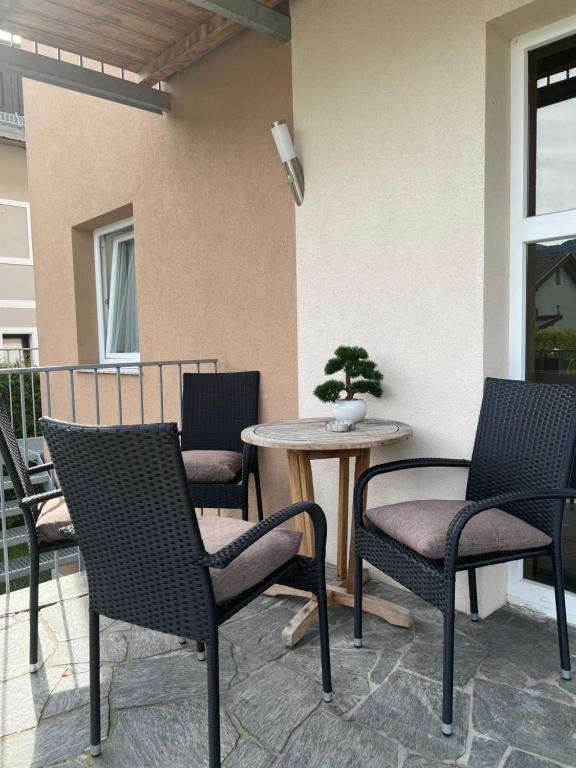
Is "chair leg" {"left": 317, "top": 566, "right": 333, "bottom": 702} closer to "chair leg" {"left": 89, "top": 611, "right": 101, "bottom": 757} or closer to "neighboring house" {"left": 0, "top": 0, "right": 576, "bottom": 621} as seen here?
"chair leg" {"left": 89, "top": 611, "right": 101, "bottom": 757}

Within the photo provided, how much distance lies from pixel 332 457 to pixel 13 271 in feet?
35.9

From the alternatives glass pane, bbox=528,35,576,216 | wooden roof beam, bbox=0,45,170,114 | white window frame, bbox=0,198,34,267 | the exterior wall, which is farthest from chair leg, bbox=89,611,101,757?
white window frame, bbox=0,198,34,267

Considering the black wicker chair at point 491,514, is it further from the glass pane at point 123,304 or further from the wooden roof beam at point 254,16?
the glass pane at point 123,304

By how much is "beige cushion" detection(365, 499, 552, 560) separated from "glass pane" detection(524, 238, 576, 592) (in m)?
0.60

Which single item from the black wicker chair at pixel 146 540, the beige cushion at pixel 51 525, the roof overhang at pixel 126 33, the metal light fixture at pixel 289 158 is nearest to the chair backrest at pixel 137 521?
the black wicker chair at pixel 146 540

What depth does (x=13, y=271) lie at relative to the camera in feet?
37.3

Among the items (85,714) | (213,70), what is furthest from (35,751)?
(213,70)

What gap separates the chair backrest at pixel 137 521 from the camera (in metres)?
1.30

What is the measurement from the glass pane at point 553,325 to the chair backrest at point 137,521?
1.61 m

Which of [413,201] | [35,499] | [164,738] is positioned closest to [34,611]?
[35,499]

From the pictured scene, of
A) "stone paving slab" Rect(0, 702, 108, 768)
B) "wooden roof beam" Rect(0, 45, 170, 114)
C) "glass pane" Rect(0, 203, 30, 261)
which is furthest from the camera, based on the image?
"glass pane" Rect(0, 203, 30, 261)

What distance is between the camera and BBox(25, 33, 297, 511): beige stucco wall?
318cm

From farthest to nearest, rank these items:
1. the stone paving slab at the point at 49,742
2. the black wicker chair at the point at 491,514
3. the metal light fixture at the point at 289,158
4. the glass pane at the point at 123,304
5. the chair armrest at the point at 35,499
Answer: the glass pane at the point at 123,304, the metal light fixture at the point at 289,158, the chair armrest at the point at 35,499, the black wicker chair at the point at 491,514, the stone paving slab at the point at 49,742

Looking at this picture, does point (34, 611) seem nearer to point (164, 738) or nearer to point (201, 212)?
point (164, 738)
